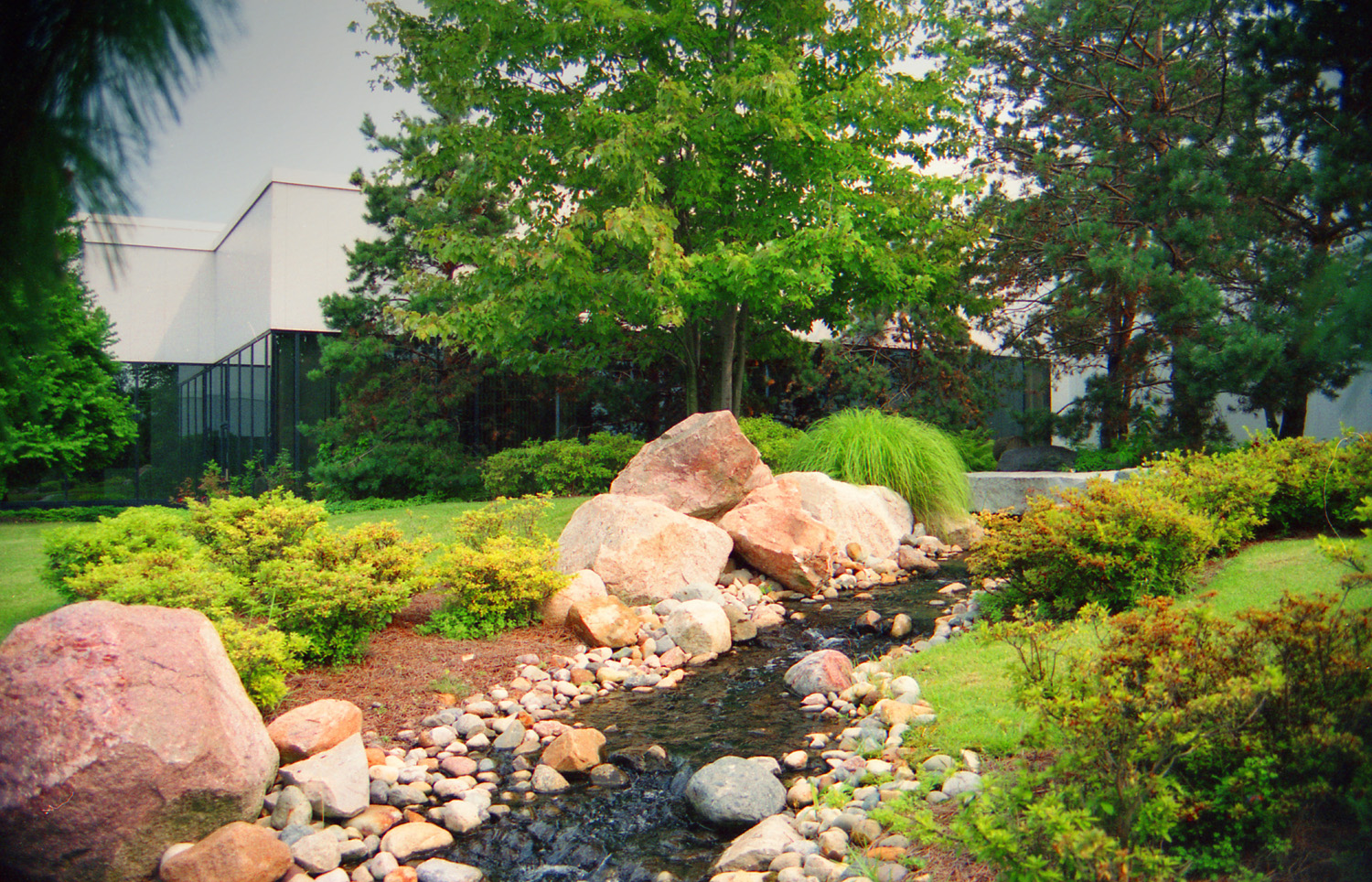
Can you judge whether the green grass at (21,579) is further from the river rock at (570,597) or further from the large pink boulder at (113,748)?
the river rock at (570,597)

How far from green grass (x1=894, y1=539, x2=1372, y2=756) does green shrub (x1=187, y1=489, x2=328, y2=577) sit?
15.9 feet

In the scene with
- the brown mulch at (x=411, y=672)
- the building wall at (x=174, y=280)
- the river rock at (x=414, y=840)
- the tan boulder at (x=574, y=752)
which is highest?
the building wall at (x=174, y=280)

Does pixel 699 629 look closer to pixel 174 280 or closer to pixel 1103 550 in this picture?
pixel 1103 550

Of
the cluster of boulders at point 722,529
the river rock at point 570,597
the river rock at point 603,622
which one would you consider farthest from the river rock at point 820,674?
the river rock at point 570,597

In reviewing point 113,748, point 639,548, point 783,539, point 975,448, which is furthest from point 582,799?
point 975,448

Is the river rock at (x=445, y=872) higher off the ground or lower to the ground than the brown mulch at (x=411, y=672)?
lower

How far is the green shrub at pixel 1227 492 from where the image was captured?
5512mm

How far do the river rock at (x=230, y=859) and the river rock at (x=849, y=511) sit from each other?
664cm

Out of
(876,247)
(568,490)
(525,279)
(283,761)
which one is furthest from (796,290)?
(283,761)

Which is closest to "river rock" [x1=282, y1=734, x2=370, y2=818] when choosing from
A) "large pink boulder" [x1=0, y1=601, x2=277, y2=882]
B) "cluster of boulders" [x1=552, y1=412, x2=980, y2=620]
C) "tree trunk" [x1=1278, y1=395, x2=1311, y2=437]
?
"large pink boulder" [x1=0, y1=601, x2=277, y2=882]

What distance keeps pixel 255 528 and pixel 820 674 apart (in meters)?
4.58

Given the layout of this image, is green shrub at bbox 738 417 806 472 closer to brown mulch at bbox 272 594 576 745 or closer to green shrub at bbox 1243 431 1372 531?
brown mulch at bbox 272 594 576 745

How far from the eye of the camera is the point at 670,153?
11.3 meters

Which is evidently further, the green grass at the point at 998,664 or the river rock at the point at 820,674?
the river rock at the point at 820,674
